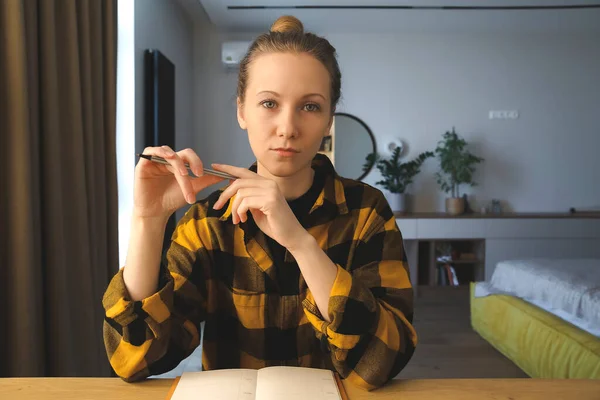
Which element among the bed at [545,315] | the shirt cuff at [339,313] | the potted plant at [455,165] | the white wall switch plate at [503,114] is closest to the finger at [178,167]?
the shirt cuff at [339,313]

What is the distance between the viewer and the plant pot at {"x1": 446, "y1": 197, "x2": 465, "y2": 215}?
14.9ft

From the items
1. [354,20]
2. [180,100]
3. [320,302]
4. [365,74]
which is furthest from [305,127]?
[365,74]

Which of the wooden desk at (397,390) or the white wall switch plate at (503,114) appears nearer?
the wooden desk at (397,390)

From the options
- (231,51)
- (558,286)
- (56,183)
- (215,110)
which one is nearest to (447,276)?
(558,286)

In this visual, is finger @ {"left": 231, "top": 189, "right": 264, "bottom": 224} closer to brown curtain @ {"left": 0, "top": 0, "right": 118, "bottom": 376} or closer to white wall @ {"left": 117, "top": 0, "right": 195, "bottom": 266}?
brown curtain @ {"left": 0, "top": 0, "right": 118, "bottom": 376}

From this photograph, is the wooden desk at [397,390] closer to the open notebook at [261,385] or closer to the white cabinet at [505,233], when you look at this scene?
the open notebook at [261,385]

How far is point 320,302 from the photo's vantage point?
832mm

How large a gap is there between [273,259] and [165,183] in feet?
0.89

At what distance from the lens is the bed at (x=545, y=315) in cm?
216

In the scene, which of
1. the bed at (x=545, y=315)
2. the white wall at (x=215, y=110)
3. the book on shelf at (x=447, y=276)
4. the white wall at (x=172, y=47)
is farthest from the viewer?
the white wall at (x=215, y=110)

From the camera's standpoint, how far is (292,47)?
935 mm

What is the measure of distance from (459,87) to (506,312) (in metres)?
2.69

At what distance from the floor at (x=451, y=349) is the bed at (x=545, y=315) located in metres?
0.08

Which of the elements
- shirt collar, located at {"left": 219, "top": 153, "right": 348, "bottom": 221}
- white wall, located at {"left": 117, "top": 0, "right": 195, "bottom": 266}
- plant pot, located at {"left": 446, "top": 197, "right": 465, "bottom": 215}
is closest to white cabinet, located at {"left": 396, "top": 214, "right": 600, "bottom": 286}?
plant pot, located at {"left": 446, "top": 197, "right": 465, "bottom": 215}
